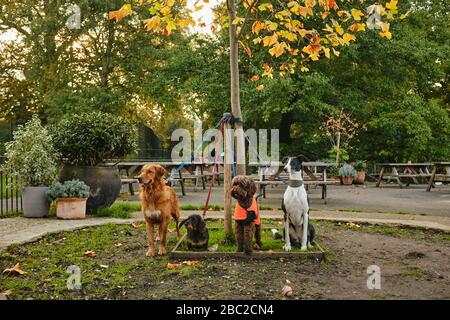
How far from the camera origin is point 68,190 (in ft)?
26.1

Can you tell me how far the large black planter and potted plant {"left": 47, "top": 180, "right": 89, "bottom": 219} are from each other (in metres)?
0.46

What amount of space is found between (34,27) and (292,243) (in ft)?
68.1

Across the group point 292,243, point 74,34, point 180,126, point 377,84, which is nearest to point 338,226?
point 292,243

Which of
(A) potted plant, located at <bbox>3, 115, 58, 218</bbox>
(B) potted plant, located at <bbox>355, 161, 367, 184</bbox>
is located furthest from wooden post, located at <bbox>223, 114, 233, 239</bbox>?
(B) potted plant, located at <bbox>355, 161, 367, 184</bbox>

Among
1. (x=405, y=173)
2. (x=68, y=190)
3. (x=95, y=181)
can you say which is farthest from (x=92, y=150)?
(x=405, y=173)

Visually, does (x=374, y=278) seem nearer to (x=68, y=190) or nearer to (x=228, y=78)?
(x=68, y=190)

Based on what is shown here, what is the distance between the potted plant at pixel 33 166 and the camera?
8.11m

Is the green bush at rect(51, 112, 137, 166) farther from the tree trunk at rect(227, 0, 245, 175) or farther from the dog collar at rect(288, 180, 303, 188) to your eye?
the dog collar at rect(288, 180, 303, 188)

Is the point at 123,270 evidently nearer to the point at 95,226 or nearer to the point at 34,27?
the point at 95,226

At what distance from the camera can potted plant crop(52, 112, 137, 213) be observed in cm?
852

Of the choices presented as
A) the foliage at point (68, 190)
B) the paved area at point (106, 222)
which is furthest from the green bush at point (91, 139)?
the paved area at point (106, 222)

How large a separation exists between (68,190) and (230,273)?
4.87 metres

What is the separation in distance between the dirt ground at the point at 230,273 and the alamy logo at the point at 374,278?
0.05 meters

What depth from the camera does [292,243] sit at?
17.1 ft
